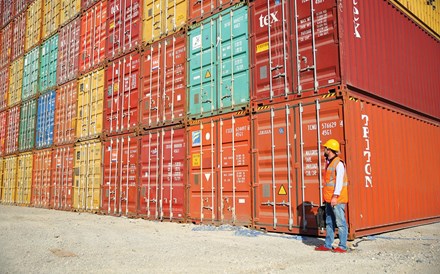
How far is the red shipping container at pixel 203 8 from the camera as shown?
10.1 m

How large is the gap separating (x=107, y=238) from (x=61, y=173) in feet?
30.6

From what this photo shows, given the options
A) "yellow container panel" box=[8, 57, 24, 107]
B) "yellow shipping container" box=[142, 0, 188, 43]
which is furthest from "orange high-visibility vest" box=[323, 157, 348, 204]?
"yellow container panel" box=[8, 57, 24, 107]

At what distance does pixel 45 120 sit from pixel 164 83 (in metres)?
9.02

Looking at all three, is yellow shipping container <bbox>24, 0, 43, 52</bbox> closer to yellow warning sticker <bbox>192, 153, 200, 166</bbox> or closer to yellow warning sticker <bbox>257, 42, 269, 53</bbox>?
yellow warning sticker <bbox>192, 153, 200, 166</bbox>

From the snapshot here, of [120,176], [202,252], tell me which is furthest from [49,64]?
[202,252]

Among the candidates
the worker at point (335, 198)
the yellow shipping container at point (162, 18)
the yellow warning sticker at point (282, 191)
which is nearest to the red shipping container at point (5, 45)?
the yellow shipping container at point (162, 18)

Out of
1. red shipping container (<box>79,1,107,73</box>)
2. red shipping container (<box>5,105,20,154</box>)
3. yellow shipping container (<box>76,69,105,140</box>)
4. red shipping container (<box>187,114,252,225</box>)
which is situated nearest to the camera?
red shipping container (<box>187,114,252,225</box>)

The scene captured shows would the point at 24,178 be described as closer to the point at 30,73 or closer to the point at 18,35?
the point at 30,73

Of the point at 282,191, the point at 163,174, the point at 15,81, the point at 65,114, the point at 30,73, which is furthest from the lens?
the point at 15,81

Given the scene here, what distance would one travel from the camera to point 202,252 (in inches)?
242

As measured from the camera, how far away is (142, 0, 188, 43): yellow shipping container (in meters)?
11.5

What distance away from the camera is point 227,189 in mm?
9359

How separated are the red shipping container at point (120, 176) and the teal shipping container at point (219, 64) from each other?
9.85 feet

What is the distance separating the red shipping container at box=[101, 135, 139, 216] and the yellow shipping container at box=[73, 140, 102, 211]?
0.47 m
